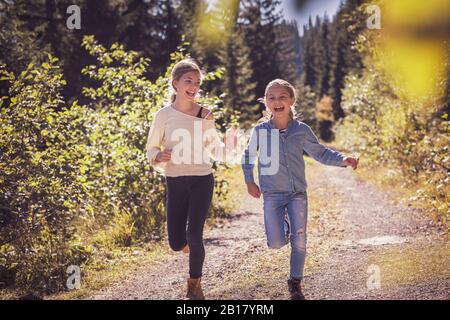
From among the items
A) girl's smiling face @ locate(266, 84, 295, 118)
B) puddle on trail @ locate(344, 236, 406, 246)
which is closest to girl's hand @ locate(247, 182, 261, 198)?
girl's smiling face @ locate(266, 84, 295, 118)

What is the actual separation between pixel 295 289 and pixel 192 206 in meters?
1.31

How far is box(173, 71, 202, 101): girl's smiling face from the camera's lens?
4727mm

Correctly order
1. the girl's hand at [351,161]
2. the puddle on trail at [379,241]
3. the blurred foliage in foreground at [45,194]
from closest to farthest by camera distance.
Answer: the girl's hand at [351,161], the blurred foliage in foreground at [45,194], the puddle on trail at [379,241]

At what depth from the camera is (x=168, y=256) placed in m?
7.02

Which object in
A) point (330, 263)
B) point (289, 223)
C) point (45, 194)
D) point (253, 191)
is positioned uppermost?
point (253, 191)

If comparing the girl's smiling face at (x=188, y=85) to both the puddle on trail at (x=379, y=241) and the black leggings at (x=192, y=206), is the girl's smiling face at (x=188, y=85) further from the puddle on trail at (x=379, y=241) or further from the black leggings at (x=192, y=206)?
the puddle on trail at (x=379, y=241)

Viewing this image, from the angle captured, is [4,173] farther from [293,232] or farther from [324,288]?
[324,288]

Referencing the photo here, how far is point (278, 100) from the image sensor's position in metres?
4.82

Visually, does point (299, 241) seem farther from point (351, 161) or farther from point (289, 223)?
point (351, 161)

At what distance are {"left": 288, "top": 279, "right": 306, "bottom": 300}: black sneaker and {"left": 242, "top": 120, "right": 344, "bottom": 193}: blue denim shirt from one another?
0.91 metres

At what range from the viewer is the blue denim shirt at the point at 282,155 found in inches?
188

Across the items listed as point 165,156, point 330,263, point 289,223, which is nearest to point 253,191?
point 289,223

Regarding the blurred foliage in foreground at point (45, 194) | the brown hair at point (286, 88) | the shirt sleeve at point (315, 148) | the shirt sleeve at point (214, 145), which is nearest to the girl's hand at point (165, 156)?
the shirt sleeve at point (214, 145)

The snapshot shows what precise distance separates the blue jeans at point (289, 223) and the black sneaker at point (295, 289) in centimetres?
6
